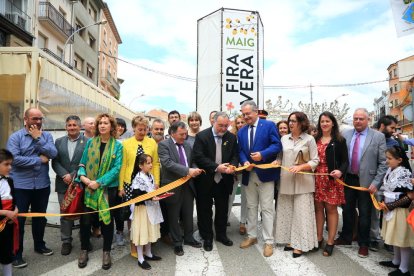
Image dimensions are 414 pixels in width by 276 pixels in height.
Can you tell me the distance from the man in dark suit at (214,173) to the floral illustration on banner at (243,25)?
5714 mm

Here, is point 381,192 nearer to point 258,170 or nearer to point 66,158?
point 258,170

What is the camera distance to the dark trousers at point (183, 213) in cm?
456

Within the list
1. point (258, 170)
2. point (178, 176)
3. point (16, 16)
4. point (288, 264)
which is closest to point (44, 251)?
point (178, 176)

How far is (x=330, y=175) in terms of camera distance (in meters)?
4.39

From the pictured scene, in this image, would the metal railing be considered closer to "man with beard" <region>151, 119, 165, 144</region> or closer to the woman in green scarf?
"man with beard" <region>151, 119, 165, 144</region>

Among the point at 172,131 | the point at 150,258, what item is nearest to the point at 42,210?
the point at 150,258

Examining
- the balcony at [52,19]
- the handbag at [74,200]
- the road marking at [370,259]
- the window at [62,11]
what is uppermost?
the window at [62,11]

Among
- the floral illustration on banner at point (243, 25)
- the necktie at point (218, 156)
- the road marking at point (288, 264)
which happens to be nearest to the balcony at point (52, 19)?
the floral illustration on banner at point (243, 25)

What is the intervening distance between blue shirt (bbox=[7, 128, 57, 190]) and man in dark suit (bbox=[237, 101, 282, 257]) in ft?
9.65

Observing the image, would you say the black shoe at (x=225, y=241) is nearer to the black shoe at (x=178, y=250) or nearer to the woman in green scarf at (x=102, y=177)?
the black shoe at (x=178, y=250)

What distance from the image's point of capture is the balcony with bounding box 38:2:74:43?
861 inches

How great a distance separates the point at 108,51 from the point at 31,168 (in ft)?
132

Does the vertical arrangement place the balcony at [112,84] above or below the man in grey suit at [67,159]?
above

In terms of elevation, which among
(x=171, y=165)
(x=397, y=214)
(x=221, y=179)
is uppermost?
(x=171, y=165)
